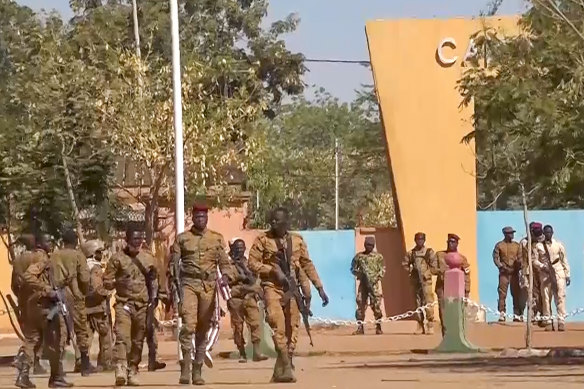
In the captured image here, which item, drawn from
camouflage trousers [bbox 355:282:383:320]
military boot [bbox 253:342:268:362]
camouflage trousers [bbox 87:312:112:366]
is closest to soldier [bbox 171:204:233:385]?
camouflage trousers [bbox 87:312:112:366]

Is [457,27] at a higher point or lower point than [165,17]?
lower

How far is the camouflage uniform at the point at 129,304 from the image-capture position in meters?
14.8

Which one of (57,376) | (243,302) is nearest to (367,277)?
(243,302)

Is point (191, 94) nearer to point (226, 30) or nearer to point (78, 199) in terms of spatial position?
point (78, 199)

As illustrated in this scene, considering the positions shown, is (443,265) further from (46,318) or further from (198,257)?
(46,318)

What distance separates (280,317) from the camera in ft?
47.2

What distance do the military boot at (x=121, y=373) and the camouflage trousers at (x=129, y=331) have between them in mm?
62

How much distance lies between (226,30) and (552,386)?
3498 cm

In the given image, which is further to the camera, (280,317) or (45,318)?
(45,318)

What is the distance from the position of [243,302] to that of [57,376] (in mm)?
4275

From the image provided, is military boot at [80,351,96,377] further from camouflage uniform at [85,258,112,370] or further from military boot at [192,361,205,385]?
military boot at [192,361,205,385]

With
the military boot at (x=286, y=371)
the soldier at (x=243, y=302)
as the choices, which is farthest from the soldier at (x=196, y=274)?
the soldier at (x=243, y=302)

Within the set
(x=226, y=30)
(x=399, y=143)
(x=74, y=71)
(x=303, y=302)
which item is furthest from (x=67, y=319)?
(x=226, y=30)

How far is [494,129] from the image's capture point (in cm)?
1745
